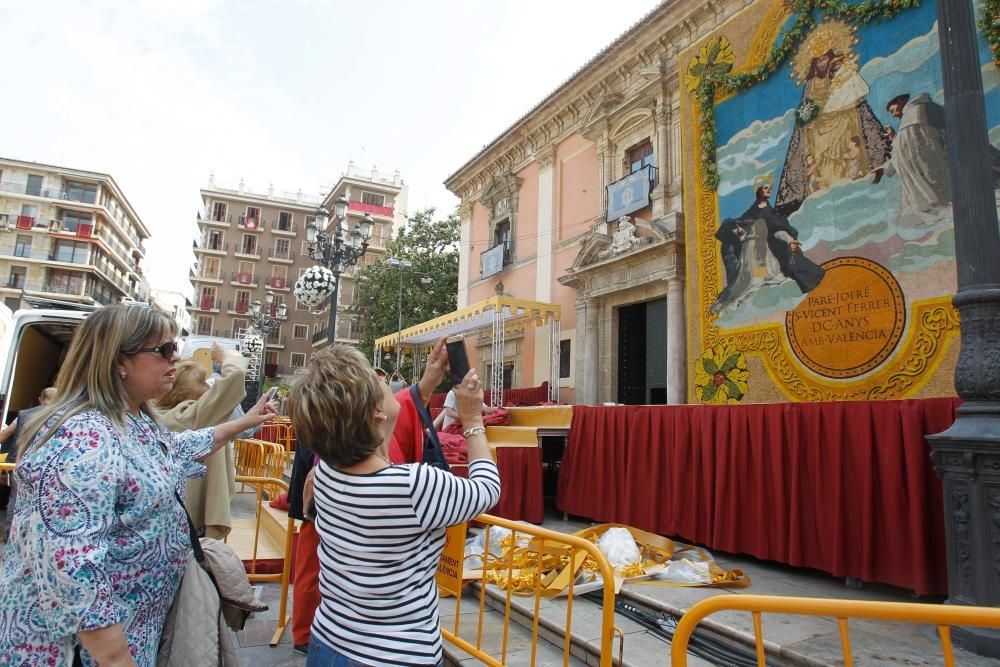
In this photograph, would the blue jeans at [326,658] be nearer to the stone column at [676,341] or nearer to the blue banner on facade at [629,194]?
the stone column at [676,341]

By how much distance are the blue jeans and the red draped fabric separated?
372cm

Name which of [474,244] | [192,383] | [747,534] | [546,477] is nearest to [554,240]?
[474,244]

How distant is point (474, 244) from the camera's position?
19828 millimetres

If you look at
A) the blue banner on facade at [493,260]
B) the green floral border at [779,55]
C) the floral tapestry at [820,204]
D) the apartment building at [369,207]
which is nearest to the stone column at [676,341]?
the floral tapestry at [820,204]

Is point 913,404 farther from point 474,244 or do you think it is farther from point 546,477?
point 474,244

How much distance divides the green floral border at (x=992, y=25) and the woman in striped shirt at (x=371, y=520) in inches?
339

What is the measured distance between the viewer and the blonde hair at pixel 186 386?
11.4 ft

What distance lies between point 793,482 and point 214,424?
4.15 m

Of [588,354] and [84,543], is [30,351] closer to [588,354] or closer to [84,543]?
[84,543]

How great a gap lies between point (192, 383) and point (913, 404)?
477 centimetres

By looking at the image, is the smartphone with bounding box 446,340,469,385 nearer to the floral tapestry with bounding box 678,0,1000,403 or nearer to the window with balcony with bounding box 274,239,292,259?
the floral tapestry with bounding box 678,0,1000,403

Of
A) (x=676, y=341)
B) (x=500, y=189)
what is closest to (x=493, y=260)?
(x=500, y=189)

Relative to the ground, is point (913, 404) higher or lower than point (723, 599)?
higher

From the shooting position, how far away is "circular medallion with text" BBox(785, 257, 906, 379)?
7184 millimetres
